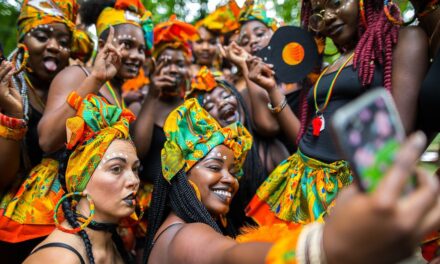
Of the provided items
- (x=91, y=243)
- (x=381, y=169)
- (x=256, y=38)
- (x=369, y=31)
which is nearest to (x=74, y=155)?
(x=91, y=243)

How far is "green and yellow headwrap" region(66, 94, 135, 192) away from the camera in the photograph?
2.81m

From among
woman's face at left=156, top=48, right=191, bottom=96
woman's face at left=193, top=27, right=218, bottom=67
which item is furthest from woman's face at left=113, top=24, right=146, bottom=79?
woman's face at left=193, top=27, right=218, bottom=67

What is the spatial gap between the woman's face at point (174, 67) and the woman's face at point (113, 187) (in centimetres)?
158

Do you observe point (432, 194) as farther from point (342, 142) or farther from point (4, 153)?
point (4, 153)

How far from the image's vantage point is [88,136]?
2896 millimetres

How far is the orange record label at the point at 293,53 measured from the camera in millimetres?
3594

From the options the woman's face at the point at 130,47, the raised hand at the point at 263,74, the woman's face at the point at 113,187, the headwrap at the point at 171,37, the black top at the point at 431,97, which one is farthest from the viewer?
the headwrap at the point at 171,37

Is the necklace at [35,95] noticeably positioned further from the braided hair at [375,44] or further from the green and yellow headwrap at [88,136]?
the braided hair at [375,44]

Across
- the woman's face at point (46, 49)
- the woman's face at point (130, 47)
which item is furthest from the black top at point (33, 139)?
the woman's face at point (130, 47)

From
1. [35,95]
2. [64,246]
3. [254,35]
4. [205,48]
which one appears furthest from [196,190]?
[205,48]

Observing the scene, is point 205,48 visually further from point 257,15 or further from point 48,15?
point 48,15

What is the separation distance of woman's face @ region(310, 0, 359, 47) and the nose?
2207mm

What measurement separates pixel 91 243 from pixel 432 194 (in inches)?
89.0

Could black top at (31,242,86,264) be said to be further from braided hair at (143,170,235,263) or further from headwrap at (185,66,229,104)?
headwrap at (185,66,229,104)
